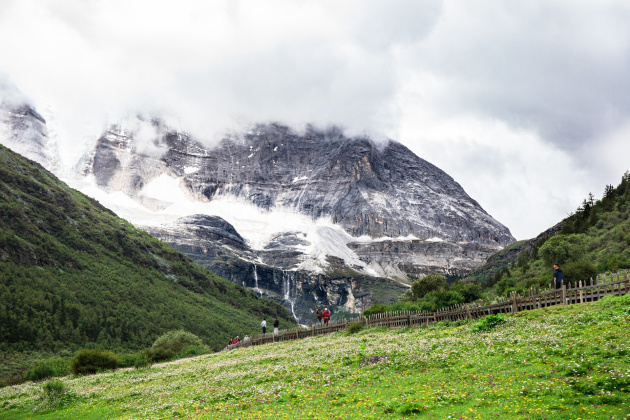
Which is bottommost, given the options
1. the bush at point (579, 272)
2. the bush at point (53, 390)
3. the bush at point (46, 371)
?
the bush at point (46, 371)

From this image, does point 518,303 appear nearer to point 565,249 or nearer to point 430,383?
point 430,383

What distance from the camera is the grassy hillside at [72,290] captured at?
109938mm

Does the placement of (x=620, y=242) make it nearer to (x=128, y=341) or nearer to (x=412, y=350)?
(x=412, y=350)

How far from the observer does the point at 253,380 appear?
26703 millimetres

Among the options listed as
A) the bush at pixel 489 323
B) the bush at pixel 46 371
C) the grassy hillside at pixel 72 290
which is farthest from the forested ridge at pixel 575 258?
the grassy hillside at pixel 72 290

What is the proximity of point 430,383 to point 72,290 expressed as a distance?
138m

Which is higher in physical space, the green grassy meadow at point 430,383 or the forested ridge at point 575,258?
the forested ridge at point 575,258

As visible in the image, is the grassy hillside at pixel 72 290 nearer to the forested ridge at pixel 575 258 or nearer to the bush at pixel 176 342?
the bush at pixel 176 342

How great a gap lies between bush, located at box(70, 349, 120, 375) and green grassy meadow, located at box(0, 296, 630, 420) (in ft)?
50.5

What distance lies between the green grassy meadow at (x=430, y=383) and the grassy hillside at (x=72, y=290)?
68.7 metres

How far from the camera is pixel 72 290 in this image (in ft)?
446

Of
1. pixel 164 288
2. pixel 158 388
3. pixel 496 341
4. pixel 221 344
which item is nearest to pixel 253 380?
pixel 158 388

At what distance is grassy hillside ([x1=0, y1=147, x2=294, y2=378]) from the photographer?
361 ft

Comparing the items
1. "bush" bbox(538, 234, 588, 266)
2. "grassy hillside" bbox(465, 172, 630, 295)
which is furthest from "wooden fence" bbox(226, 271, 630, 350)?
"bush" bbox(538, 234, 588, 266)
